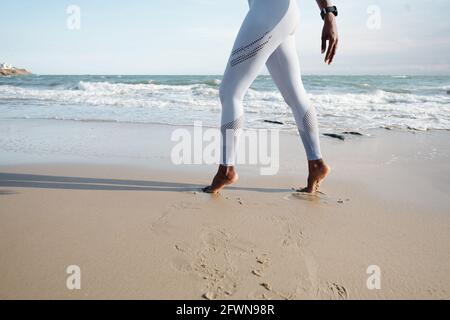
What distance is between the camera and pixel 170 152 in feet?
10.7

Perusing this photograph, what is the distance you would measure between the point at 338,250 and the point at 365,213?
1.71 ft

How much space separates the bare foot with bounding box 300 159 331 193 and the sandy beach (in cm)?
10

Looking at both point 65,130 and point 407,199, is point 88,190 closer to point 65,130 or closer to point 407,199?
point 407,199

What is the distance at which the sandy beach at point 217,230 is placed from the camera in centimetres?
119

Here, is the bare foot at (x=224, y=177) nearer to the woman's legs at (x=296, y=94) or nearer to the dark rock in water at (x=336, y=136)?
the woman's legs at (x=296, y=94)

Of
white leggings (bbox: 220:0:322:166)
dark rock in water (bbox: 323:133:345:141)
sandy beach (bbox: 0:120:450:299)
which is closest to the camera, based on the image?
sandy beach (bbox: 0:120:450:299)

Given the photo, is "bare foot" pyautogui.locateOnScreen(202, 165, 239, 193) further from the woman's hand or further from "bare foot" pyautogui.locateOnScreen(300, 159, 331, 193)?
the woman's hand

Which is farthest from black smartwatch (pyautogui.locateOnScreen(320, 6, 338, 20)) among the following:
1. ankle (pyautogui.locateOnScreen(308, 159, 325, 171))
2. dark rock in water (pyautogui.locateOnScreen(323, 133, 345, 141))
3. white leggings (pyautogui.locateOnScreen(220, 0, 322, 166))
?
dark rock in water (pyautogui.locateOnScreen(323, 133, 345, 141))

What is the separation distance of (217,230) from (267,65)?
113 centimetres

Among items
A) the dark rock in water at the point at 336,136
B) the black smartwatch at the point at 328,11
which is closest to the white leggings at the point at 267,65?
the black smartwatch at the point at 328,11

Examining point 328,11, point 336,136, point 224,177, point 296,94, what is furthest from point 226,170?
point 336,136

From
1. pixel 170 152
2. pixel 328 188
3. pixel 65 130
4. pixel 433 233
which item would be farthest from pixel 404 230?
pixel 65 130

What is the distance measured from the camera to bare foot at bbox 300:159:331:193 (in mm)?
2158

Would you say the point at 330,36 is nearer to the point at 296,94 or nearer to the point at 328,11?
the point at 328,11
